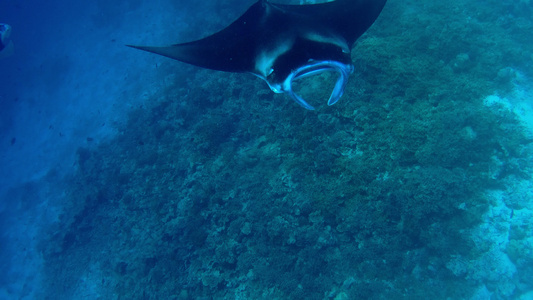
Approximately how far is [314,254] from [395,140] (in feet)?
7.57

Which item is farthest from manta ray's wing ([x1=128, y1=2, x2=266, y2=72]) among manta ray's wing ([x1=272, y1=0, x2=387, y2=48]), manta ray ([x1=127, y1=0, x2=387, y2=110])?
manta ray's wing ([x1=272, y1=0, x2=387, y2=48])

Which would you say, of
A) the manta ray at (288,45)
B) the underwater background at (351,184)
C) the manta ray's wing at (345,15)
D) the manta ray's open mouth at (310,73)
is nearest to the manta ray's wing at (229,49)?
the manta ray at (288,45)

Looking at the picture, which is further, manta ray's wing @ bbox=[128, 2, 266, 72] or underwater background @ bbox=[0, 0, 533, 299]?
underwater background @ bbox=[0, 0, 533, 299]

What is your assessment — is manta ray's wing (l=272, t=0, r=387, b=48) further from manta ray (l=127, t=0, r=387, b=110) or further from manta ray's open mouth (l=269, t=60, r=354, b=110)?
manta ray's open mouth (l=269, t=60, r=354, b=110)

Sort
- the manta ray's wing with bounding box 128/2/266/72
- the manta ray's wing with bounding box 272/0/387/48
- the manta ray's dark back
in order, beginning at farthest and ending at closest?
the manta ray's wing with bounding box 272/0/387/48 < the manta ray's wing with bounding box 128/2/266/72 < the manta ray's dark back

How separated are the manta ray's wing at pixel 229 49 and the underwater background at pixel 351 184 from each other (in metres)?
2.01

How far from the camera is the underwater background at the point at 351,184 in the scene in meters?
4.19

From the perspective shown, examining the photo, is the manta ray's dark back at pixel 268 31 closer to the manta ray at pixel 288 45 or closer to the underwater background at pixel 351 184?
the manta ray at pixel 288 45

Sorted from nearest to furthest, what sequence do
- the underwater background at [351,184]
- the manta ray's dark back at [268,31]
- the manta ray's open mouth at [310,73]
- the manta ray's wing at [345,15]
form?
the manta ray's open mouth at [310,73] < the manta ray's dark back at [268,31] < the manta ray's wing at [345,15] < the underwater background at [351,184]

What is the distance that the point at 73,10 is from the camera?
90.0ft

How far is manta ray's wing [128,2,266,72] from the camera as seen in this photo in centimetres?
363

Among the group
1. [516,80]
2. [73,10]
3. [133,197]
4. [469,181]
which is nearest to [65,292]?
[133,197]

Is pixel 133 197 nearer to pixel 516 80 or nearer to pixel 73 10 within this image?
pixel 516 80

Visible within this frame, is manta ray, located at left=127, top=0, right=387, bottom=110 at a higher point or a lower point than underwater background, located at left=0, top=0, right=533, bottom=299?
higher
